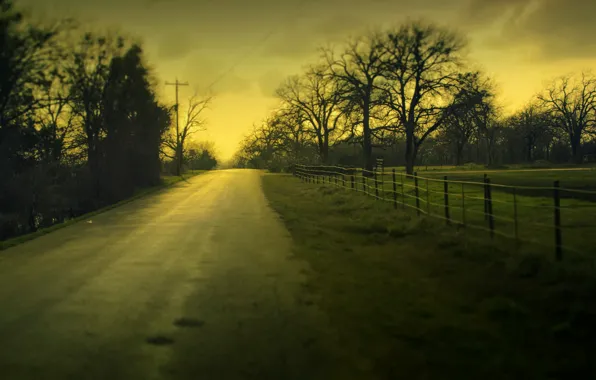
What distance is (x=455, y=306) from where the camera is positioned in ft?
22.4

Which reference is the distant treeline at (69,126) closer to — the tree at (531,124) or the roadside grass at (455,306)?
the roadside grass at (455,306)

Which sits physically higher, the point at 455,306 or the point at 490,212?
the point at 490,212

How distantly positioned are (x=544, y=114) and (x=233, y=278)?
88820 millimetres

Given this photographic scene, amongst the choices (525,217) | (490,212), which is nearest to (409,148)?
(525,217)

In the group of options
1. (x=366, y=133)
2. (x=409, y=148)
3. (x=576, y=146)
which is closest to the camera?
(x=366, y=133)

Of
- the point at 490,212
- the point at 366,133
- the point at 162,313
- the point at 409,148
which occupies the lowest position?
the point at 162,313

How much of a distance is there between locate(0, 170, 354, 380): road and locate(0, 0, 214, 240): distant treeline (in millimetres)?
16036

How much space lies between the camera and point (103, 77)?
39.9 meters

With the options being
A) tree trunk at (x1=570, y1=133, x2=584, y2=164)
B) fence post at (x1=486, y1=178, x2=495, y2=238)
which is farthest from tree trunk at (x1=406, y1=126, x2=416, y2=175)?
tree trunk at (x1=570, y1=133, x2=584, y2=164)

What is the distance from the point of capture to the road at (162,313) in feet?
16.1

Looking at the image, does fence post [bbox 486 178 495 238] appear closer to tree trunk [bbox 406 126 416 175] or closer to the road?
the road

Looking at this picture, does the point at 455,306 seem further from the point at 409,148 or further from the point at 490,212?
the point at 409,148

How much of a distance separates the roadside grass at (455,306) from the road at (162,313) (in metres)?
0.46

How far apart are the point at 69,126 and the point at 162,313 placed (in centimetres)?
3452
